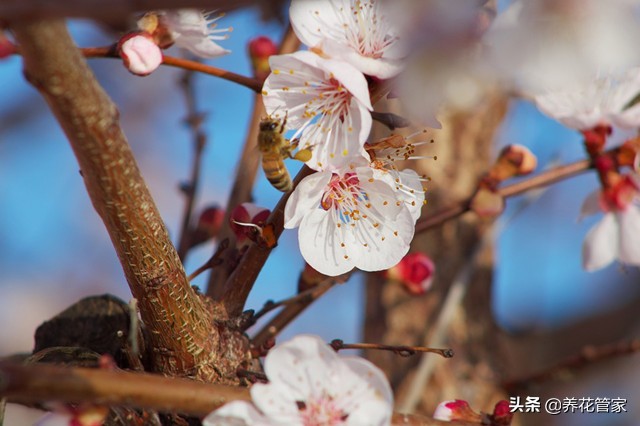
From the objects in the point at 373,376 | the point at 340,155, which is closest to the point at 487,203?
the point at 340,155

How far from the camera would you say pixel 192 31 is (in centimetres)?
105

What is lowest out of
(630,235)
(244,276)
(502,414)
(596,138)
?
(502,414)

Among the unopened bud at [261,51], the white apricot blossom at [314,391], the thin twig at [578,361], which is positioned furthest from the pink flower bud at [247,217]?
the thin twig at [578,361]

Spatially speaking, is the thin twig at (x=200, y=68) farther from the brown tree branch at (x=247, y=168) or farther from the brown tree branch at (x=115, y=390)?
the brown tree branch at (x=115, y=390)

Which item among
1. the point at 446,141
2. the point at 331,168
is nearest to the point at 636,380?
the point at 446,141

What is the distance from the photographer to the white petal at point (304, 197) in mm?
879

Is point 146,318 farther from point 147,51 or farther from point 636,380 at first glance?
point 636,380

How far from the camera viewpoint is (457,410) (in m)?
0.95

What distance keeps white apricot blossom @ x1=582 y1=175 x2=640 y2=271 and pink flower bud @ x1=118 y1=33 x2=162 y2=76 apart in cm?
82

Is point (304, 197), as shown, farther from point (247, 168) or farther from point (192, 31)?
point (247, 168)

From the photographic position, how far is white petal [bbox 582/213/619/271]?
1.25 m

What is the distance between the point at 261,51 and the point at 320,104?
20.8 inches

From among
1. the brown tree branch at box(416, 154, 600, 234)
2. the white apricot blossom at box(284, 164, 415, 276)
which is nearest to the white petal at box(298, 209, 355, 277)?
the white apricot blossom at box(284, 164, 415, 276)

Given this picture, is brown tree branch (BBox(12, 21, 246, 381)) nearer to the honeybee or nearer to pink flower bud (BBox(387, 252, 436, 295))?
the honeybee
